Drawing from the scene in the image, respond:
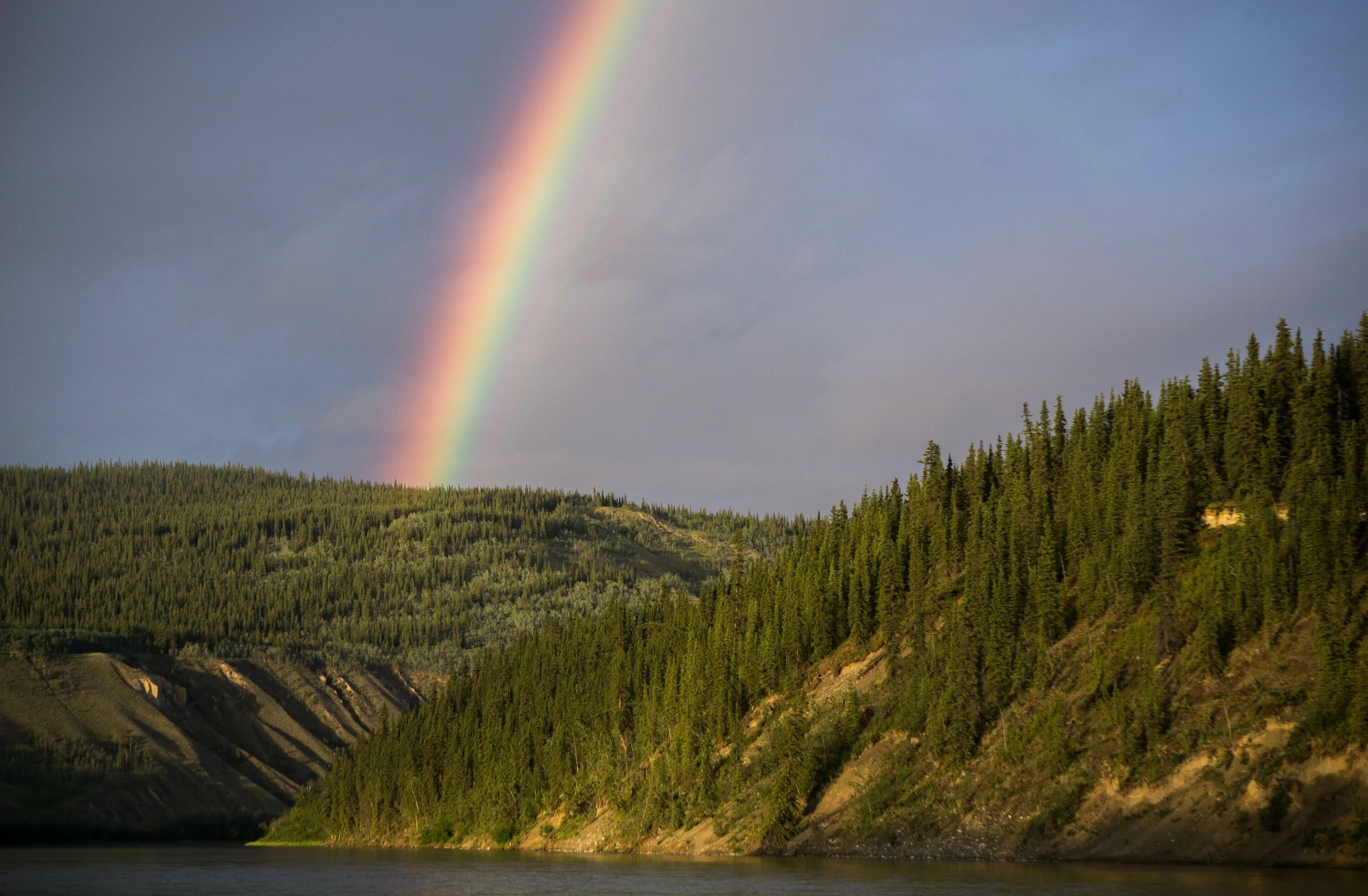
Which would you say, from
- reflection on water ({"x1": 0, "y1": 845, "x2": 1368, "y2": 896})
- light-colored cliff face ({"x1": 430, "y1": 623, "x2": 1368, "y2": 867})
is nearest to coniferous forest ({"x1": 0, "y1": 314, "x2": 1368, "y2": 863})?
light-colored cliff face ({"x1": 430, "y1": 623, "x2": 1368, "y2": 867})

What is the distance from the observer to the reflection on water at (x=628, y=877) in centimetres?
6994

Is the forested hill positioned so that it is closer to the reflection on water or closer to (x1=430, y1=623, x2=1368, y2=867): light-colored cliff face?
(x1=430, y1=623, x2=1368, y2=867): light-colored cliff face

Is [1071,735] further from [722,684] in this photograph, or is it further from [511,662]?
[511,662]

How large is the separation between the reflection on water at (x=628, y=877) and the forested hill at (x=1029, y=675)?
6.66 metres

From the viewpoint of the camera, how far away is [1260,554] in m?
100

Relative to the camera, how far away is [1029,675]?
113 metres

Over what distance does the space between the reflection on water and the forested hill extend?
6656 mm

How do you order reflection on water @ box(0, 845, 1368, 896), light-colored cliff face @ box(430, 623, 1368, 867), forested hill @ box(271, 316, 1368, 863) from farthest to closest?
forested hill @ box(271, 316, 1368, 863), light-colored cliff face @ box(430, 623, 1368, 867), reflection on water @ box(0, 845, 1368, 896)

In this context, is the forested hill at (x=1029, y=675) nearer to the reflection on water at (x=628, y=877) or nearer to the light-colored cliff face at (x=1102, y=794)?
the light-colored cliff face at (x=1102, y=794)

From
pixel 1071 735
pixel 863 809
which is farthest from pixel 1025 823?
pixel 863 809

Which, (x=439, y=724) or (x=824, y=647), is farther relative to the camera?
(x=439, y=724)

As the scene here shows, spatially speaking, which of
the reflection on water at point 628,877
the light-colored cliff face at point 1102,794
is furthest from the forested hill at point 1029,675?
the reflection on water at point 628,877

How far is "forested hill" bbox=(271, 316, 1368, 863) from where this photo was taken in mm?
88875

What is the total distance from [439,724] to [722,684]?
64.1 metres
